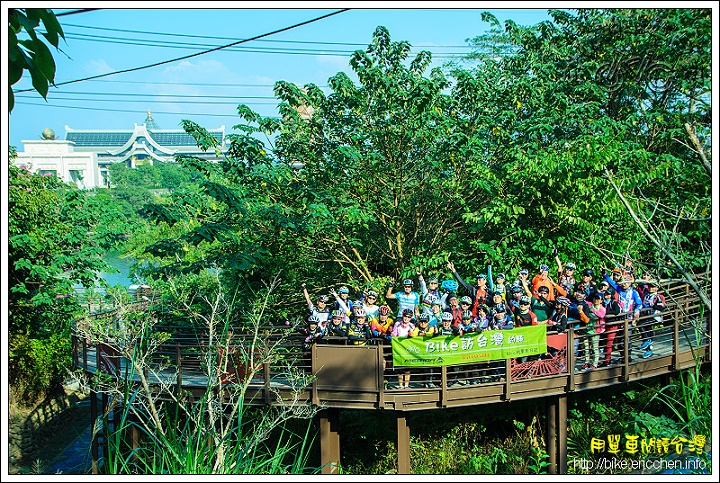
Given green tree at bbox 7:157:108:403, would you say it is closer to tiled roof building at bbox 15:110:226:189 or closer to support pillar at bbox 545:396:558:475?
support pillar at bbox 545:396:558:475

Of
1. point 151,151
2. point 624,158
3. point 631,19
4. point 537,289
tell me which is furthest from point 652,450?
point 151,151

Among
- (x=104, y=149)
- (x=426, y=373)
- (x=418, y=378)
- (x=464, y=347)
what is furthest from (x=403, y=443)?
(x=104, y=149)

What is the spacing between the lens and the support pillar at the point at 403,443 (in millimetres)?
8250

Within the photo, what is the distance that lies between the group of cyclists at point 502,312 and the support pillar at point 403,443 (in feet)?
4.14

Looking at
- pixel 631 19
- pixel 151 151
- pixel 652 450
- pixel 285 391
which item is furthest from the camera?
pixel 151 151

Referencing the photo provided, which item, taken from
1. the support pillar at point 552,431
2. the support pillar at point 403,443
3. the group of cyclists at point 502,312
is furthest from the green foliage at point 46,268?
the support pillar at point 552,431

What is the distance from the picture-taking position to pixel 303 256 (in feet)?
36.4

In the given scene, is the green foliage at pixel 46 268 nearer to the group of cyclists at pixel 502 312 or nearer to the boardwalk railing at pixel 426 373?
the boardwalk railing at pixel 426 373

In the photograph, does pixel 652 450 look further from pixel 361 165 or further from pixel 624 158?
pixel 361 165

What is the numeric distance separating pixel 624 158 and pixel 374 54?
425 centimetres

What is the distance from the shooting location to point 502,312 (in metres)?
7.71

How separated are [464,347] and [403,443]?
5.59 feet

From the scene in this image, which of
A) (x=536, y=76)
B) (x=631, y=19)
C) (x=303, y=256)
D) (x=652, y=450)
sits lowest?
(x=652, y=450)

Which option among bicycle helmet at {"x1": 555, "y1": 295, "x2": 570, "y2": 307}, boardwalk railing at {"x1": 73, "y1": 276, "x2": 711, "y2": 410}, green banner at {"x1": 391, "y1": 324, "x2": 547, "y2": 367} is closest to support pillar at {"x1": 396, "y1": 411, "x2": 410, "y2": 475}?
boardwalk railing at {"x1": 73, "y1": 276, "x2": 711, "y2": 410}
